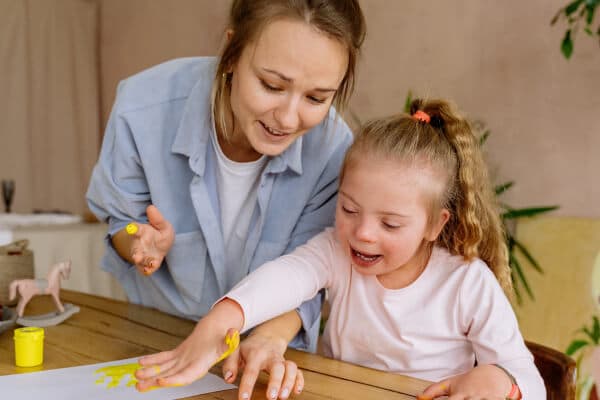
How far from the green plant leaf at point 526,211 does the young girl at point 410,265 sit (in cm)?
114

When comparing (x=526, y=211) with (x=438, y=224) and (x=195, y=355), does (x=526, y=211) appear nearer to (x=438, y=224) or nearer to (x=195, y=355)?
(x=438, y=224)

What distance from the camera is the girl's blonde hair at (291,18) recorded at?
1101 millimetres

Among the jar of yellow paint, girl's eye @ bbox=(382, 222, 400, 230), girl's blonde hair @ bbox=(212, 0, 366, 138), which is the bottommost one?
the jar of yellow paint

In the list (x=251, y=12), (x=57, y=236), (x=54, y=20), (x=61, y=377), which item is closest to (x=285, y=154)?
(x=251, y=12)

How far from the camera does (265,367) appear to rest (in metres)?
0.94

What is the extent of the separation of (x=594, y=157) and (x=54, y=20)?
3.83 metres

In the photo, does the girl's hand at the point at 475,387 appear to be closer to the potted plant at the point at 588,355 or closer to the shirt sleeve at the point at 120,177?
the shirt sleeve at the point at 120,177

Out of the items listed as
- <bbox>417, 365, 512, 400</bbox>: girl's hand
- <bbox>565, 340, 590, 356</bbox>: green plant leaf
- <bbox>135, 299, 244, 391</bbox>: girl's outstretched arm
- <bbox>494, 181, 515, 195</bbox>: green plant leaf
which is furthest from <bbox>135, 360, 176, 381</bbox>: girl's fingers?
<bbox>565, 340, 590, 356</bbox>: green plant leaf

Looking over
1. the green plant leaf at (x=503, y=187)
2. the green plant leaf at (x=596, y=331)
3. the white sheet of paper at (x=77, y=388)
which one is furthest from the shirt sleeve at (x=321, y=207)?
the green plant leaf at (x=596, y=331)

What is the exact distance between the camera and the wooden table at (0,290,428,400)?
3.04ft

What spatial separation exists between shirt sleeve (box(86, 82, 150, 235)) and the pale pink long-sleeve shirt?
1.33ft

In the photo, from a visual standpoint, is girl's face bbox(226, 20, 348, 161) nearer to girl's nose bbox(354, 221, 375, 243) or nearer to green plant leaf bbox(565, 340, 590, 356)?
girl's nose bbox(354, 221, 375, 243)

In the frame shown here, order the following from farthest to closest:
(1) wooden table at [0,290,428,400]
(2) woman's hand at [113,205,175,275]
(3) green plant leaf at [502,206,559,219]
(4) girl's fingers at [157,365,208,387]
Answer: (3) green plant leaf at [502,206,559,219], (2) woman's hand at [113,205,175,275], (1) wooden table at [0,290,428,400], (4) girl's fingers at [157,365,208,387]

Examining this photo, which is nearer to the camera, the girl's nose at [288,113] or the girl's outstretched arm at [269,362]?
the girl's outstretched arm at [269,362]
